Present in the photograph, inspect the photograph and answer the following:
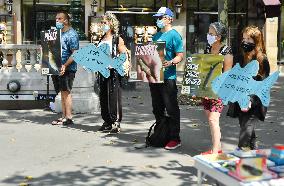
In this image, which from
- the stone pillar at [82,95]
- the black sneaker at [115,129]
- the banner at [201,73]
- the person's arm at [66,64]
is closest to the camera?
the banner at [201,73]

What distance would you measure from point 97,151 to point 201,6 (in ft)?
53.1

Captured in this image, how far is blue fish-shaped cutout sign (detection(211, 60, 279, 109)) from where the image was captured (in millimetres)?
4926

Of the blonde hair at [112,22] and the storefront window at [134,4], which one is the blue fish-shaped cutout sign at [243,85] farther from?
the storefront window at [134,4]

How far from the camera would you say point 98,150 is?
22.8 ft

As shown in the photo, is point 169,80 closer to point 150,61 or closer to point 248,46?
point 150,61

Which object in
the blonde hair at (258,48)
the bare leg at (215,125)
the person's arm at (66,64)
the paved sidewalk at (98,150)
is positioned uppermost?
the blonde hair at (258,48)

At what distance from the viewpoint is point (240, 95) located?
5031mm

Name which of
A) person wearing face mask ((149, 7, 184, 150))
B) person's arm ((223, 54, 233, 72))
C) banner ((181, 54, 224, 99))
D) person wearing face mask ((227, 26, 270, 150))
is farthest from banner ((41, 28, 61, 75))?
person wearing face mask ((227, 26, 270, 150))

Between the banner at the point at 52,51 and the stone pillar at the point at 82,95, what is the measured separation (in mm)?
1279

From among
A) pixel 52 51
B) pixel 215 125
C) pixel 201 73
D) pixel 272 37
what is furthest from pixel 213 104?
pixel 272 37

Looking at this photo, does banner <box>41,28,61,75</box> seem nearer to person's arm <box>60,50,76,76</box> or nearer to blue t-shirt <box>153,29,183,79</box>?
person's arm <box>60,50,76,76</box>

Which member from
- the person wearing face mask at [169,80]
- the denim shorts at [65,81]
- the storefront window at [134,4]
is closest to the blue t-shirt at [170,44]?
Result: the person wearing face mask at [169,80]

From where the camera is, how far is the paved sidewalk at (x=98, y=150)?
5707 mm

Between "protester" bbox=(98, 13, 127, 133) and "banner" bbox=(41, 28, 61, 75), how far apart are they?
3.12 feet
